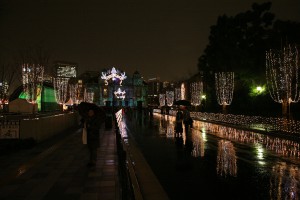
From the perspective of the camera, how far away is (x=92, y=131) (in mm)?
9758

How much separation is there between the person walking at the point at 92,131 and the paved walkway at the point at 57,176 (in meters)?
0.42

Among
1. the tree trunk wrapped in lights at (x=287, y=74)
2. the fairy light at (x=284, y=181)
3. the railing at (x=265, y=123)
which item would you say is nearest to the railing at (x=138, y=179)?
the fairy light at (x=284, y=181)

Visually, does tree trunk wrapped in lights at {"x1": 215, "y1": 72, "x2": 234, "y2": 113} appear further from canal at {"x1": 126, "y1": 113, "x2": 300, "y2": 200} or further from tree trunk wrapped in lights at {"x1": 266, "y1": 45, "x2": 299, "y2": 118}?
canal at {"x1": 126, "y1": 113, "x2": 300, "y2": 200}

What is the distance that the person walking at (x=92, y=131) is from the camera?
9664 mm

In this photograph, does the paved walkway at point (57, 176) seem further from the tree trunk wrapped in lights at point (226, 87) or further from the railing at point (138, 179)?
the tree trunk wrapped in lights at point (226, 87)

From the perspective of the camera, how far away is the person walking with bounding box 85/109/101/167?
9664mm

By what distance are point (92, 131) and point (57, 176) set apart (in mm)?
1913

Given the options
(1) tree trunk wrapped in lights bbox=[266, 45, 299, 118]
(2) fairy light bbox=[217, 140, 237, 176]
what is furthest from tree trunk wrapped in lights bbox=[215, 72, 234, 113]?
(2) fairy light bbox=[217, 140, 237, 176]

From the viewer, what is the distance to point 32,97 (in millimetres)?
28312

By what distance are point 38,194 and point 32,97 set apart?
76.3 feet

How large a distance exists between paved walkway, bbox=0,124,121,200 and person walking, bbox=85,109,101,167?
1.37 ft

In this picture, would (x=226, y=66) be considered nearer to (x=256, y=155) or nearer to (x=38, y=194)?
(x=256, y=155)

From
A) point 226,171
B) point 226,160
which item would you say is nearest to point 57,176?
point 226,171

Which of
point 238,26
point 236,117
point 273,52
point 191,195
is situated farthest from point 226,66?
point 191,195
